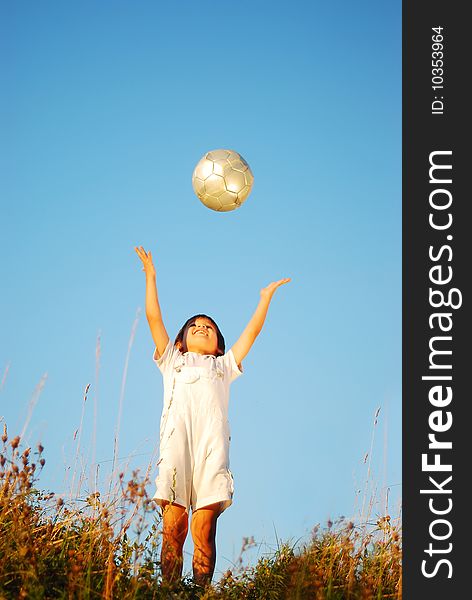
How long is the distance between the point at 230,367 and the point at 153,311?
2.69 feet

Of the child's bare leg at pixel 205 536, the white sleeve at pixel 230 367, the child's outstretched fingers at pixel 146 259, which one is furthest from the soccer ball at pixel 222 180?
the child's bare leg at pixel 205 536

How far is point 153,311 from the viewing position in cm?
691

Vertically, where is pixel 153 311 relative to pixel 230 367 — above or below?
above

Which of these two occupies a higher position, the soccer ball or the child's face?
the soccer ball

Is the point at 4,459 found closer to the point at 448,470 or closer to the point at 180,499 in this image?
the point at 180,499

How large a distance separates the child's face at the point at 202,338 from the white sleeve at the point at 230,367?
0.16 metres

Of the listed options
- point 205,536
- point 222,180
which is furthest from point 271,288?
point 205,536

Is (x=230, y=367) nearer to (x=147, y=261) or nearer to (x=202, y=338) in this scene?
(x=202, y=338)

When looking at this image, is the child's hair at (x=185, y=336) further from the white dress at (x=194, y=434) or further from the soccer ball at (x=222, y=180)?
the soccer ball at (x=222, y=180)

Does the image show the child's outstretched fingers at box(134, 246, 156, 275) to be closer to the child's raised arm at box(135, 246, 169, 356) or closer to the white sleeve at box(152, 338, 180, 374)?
the child's raised arm at box(135, 246, 169, 356)

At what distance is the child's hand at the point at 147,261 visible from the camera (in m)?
7.10

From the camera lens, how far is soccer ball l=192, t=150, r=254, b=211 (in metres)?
7.08

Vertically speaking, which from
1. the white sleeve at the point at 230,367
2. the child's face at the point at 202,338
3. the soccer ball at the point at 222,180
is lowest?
the white sleeve at the point at 230,367

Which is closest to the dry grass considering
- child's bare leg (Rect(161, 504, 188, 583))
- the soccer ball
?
child's bare leg (Rect(161, 504, 188, 583))
